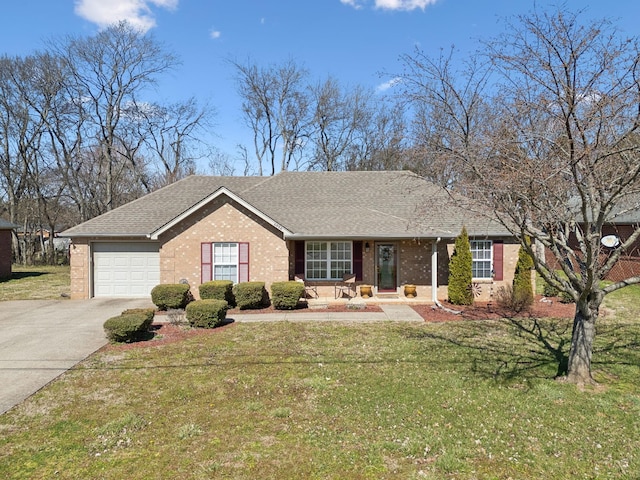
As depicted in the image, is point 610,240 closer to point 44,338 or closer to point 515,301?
point 515,301

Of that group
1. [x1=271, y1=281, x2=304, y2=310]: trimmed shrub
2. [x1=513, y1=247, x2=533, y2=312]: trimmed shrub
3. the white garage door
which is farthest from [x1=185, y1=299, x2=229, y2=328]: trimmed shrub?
[x1=513, y1=247, x2=533, y2=312]: trimmed shrub

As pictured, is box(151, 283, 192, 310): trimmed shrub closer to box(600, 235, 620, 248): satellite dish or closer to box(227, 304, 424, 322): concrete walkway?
box(227, 304, 424, 322): concrete walkway

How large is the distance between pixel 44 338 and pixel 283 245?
7.90 metres

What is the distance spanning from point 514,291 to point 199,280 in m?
11.8

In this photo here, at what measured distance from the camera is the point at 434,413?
579cm

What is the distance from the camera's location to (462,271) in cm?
1455

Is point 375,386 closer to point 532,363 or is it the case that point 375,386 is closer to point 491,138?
point 532,363

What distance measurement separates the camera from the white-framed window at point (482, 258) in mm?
15930

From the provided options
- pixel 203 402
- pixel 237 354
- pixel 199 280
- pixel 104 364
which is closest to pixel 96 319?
pixel 199 280

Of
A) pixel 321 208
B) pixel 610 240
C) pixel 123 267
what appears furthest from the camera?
pixel 610 240

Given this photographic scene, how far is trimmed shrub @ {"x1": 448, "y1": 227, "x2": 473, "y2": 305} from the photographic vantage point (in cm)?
1443

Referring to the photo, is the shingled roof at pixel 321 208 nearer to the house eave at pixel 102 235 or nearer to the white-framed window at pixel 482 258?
the house eave at pixel 102 235

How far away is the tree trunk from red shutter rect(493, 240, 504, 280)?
9261 millimetres

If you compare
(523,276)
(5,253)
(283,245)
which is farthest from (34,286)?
(523,276)
